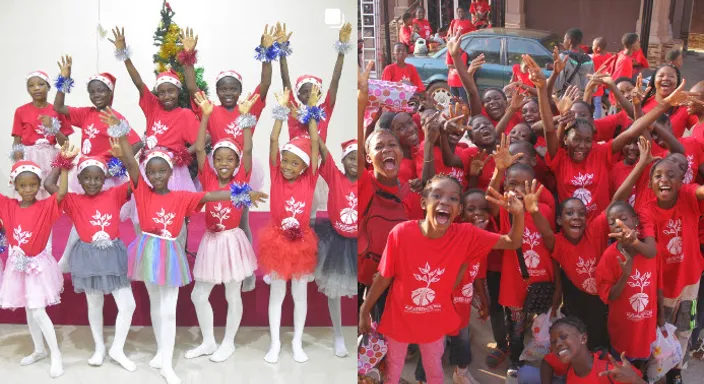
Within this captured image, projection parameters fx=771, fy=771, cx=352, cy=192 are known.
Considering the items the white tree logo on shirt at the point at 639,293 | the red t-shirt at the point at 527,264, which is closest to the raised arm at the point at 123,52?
the red t-shirt at the point at 527,264

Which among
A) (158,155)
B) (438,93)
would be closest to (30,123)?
(158,155)

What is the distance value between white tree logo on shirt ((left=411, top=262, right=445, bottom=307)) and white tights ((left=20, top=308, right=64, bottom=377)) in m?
1.57

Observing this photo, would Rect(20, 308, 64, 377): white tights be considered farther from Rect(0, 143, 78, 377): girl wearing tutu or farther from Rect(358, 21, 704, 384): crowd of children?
Rect(358, 21, 704, 384): crowd of children

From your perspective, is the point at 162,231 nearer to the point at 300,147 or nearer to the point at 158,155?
the point at 158,155

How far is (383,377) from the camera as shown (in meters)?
2.91

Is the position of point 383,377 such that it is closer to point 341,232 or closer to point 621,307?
point 341,232

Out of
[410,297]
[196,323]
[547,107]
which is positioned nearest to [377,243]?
[410,297]

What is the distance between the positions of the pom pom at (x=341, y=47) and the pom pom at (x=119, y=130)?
0.89 m

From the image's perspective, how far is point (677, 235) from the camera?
295 centimetres

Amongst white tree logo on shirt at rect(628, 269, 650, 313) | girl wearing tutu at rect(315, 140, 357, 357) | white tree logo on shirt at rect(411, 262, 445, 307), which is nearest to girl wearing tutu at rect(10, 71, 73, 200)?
girl wearing tutu at rect(315, 140, 357, 357)

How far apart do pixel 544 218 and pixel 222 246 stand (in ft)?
4.27

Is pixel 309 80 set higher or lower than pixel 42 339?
higher

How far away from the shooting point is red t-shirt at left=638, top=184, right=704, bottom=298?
114 inches

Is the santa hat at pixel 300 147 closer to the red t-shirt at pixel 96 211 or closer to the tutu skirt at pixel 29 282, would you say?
the red t-shirt at pixel 96 211
